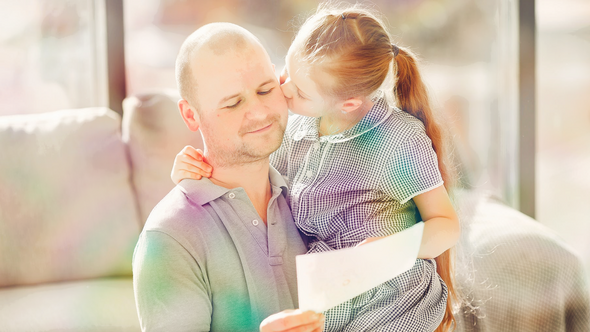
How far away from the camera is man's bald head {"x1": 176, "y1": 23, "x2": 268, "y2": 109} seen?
111 centimetres

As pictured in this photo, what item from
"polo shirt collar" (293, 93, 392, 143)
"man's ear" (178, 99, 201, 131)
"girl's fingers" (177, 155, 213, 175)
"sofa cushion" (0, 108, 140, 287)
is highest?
"man's ear" (178, 99, 201, 131)

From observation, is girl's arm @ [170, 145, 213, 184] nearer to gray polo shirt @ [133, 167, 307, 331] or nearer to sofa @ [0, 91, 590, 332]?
gray polo shirt @ [133, 167, 307, 331]

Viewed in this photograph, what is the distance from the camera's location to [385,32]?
1.21 meters

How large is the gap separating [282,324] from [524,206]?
2.14 m

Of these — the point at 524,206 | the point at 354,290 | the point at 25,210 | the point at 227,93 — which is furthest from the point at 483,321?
the point at 25,210

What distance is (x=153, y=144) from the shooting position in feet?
6.39

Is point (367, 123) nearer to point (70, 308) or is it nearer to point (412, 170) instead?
point (412, 170)

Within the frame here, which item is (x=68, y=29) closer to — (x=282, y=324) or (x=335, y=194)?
(x=335, y=194)

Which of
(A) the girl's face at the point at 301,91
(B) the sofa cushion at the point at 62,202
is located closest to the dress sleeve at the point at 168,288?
(A) the girl's face at the point at 301,91

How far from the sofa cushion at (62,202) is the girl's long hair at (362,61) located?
1013 millimetres

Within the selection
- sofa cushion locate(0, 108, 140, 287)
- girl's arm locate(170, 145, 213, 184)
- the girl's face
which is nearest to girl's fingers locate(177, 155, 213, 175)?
girl's arm locate(170, 145, 213, 184)

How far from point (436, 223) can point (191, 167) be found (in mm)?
567

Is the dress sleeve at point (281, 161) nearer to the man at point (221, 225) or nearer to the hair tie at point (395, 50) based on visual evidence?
the man at point (221, 225)

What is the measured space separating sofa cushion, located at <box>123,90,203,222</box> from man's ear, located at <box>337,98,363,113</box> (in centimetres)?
84
